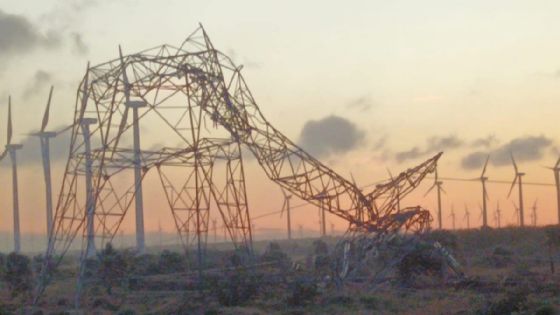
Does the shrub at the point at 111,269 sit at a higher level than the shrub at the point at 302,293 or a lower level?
higher

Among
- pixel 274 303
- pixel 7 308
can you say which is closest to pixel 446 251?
pixel 274 303

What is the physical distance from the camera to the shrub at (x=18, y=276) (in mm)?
47781

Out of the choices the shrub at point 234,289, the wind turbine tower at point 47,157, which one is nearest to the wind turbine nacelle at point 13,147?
the wind turbine tower at point 47,157

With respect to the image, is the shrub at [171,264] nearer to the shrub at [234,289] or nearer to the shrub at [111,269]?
the shrub at [111,269]

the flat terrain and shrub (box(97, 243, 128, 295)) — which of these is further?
shrub (box(97, 243, 128, 295))

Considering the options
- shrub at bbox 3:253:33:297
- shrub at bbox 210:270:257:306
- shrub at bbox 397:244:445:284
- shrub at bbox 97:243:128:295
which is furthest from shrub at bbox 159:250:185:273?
shrub at bbox 397:244:445:284

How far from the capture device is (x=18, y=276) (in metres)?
49.6

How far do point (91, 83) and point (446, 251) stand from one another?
1527cm

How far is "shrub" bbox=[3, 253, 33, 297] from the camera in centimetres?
4778

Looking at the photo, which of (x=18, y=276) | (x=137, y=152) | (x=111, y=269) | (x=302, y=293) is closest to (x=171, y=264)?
(x=111, y=269)

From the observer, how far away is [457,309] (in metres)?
35.9

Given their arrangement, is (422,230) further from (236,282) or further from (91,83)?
(91,83)

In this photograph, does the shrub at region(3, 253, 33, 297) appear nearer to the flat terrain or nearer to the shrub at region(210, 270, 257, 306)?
the flat terrain

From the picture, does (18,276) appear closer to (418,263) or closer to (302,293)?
(302,293)
